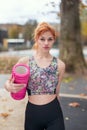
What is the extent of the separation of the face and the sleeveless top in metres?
0.17

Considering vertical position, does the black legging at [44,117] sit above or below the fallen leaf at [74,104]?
above

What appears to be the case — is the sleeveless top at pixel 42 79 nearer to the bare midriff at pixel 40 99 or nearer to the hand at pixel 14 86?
the bare midriff at pixel 40 99

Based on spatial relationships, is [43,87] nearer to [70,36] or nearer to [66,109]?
[66,109]

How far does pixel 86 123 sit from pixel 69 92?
3597 millimetres

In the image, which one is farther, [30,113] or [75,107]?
[75,107]

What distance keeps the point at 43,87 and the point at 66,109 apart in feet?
15.1

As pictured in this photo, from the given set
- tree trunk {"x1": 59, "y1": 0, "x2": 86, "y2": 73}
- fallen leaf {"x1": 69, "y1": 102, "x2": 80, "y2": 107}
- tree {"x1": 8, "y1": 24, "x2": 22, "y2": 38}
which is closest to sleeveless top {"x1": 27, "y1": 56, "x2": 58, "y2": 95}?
fallen leaf {"x1": 69, "y1": 102, "x2": 80, "y2": 107}

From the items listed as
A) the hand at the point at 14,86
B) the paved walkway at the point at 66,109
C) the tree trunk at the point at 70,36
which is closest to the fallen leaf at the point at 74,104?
the paved walkway at the point at 66,109

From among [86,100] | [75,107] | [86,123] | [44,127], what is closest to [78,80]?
[86,100]

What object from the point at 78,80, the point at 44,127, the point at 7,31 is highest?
the point at 44,127

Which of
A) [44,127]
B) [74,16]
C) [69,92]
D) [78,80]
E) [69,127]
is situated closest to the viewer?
[44,127]

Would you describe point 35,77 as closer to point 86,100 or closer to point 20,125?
point 20,125

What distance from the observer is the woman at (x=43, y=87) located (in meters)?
3.68

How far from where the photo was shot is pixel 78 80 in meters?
13.7
